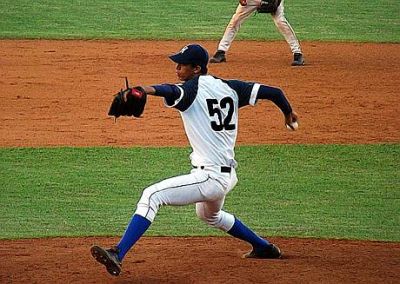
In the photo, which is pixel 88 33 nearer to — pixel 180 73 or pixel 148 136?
pixel 148 136

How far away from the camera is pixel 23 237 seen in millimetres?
9289

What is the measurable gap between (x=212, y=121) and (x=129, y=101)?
0.71m

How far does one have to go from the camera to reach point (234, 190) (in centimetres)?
1106

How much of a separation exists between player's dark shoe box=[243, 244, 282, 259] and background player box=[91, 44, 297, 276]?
595 millimetres

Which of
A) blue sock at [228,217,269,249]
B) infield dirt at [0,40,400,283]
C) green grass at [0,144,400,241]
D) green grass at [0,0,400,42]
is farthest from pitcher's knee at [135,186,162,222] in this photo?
green grass at [0,0,400,42]

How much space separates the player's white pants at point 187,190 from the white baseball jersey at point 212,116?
0.10 metres

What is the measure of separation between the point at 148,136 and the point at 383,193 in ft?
11.1

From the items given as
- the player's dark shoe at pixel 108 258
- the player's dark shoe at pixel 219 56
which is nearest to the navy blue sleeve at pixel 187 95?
the player's dark shoe at pixel 108 258

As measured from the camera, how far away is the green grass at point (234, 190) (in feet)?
32.0

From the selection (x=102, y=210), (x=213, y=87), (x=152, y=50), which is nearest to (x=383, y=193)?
(x=102, y=210)

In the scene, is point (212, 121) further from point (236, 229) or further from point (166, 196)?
point (236, 229)

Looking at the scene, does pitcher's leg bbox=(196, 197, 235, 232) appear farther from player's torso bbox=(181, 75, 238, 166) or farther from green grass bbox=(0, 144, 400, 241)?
green grass bbox=(0, 144, 400, 241)

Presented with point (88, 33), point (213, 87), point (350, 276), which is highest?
point (213, 87)

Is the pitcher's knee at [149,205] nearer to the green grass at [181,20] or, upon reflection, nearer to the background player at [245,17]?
the background player at [245,17]
